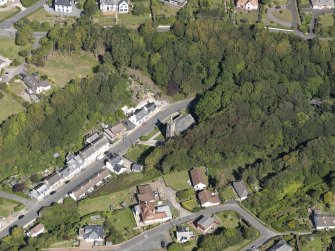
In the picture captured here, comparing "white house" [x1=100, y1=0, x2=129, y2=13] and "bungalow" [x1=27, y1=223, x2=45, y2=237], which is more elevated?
"white house" [x1=100, y1=0, x2=129, y2=13]

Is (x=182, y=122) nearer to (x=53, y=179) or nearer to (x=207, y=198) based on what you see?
(x=207, y=198)

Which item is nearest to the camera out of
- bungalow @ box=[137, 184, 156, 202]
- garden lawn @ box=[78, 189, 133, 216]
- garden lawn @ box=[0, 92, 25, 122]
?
garden lawn @ box=[78, 189, 133, 216]

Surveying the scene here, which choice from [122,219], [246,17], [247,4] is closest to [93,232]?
[122,219]

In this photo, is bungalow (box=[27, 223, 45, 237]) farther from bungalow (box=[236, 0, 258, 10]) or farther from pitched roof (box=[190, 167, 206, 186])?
bungalow (box=[236, 0, 258, 10])

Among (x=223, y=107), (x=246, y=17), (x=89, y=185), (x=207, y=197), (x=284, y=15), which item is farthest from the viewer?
(x=284, y=15)

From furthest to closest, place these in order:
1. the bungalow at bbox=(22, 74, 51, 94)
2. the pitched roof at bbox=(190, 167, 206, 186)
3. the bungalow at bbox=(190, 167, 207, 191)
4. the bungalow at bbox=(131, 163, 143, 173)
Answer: the bungalow at bbox=(22, 74, 51, 94) < the bungalow at bbox=(131, 163, 143, 173) < the pitched roof at bbox=(190, 167, 206, 186) < the bungalow at bbox=(190, 167, 207, 191)

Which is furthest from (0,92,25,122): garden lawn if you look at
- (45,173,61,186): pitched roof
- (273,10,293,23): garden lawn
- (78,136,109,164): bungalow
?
(273,10,293,23): garden lawn

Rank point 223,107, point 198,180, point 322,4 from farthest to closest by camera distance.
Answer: point 322,4
point 223,107
point 198,180
